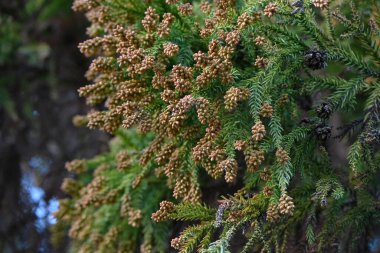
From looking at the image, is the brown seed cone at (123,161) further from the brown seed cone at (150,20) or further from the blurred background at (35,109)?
the blurred background at (35,109)

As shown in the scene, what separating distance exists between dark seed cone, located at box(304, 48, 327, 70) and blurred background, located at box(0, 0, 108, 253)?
1865mm

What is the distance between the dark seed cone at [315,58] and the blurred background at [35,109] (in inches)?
73.4

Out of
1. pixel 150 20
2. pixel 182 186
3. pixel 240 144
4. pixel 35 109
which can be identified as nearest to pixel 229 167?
pixel 240 144

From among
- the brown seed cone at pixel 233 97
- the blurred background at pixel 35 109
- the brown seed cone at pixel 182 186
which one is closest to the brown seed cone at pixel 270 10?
the brown seed cone at pixel 233 97

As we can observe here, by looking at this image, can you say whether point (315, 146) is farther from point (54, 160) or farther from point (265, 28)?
point (54, 160)

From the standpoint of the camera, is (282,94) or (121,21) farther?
(121,21)

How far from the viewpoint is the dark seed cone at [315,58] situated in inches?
79.6

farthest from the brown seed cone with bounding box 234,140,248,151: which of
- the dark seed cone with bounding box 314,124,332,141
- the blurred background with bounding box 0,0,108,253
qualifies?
the blurred background with bounding box 0,0,108,253

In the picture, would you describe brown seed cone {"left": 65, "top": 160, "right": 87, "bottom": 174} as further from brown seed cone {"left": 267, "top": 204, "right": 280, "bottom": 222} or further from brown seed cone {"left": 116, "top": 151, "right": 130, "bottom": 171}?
brown seed cone {"left": 267, "top": 204, "right": 280, "bottom": 222}

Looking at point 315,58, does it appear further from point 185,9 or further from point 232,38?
point 185,9

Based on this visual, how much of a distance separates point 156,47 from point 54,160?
2076mm

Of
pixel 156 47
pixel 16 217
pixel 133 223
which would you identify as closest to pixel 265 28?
pixel 156 47

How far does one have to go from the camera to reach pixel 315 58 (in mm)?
2023

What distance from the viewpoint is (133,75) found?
2.04 m
